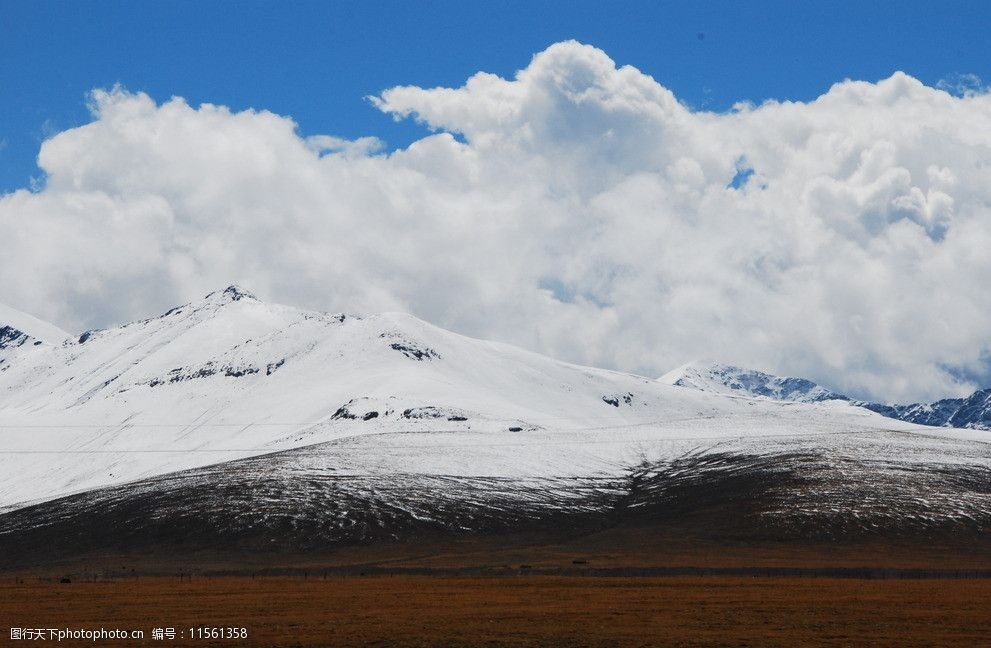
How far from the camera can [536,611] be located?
63.4m

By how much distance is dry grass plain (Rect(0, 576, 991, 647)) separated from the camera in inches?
2018

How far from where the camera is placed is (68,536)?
15388 cm

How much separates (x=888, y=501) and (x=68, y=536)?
382 ft

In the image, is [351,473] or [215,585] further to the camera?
[351,473]

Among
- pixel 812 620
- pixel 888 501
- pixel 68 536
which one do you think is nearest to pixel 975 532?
pixel 888 501

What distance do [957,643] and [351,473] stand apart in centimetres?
14472

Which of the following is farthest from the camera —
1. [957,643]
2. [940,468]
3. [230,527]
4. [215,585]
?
[940,468]

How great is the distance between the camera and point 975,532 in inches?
5595

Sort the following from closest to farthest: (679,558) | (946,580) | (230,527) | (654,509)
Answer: (946,580) < (679,558) < (230,527) < (654,509)

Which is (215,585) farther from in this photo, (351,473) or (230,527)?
(351,473)

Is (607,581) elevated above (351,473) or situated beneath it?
situated beneath

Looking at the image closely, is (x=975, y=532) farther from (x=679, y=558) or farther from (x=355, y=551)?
(x=355, y=551)

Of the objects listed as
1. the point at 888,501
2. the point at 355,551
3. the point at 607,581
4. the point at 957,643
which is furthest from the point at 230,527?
the point at 957,643

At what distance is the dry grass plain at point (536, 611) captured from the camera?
2018 inches
